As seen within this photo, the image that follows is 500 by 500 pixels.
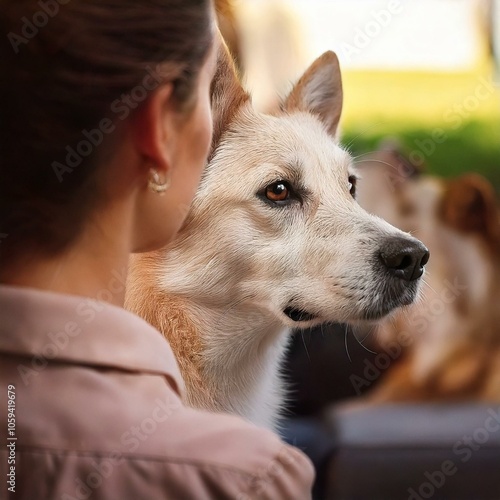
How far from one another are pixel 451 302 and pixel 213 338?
1.67 metres

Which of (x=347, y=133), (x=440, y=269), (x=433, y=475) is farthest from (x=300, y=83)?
(x=440, y=269)

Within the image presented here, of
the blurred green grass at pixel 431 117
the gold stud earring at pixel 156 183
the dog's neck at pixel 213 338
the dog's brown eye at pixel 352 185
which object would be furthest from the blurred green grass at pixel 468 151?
the gold stud earring at pixel 156 183

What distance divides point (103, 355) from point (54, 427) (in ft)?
0.20

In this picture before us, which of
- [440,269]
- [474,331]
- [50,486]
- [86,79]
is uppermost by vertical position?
[86,79]

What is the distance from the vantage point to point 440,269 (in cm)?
221

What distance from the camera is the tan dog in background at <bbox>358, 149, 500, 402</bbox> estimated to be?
2.07 meters

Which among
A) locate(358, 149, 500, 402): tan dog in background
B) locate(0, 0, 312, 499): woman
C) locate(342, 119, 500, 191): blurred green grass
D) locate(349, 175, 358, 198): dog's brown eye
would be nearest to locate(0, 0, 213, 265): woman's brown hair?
locate(0, 0, 312, 499): woman

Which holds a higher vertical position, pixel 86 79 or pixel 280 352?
pixel 86 79

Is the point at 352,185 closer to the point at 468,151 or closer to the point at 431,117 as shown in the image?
the point at 431,117

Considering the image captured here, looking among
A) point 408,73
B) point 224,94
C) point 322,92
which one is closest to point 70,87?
point 224,94

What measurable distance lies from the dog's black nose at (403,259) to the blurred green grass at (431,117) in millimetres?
612

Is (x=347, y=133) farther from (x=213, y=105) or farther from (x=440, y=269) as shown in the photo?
(x=213, y=105)

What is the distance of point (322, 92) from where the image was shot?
94cm

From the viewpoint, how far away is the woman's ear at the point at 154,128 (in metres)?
0.55
